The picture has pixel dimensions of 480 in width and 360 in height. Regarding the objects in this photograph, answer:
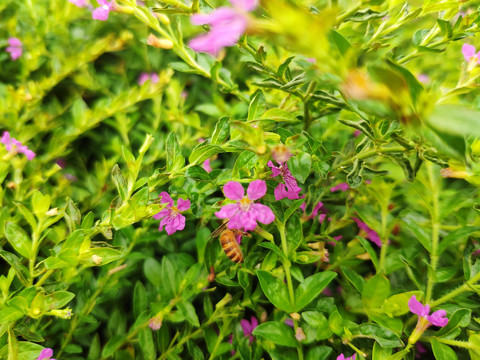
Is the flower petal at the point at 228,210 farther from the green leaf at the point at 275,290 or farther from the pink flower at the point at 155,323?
the pink flower at the point at 155,323

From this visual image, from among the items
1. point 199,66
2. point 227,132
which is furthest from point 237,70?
point 227,132

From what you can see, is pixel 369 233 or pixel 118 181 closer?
pixel 118 181

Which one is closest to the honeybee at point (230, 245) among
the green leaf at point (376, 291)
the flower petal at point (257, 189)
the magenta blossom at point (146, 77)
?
the flower petal at point (257, 189)

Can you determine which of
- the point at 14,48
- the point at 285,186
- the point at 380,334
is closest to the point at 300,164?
the point at 285,186

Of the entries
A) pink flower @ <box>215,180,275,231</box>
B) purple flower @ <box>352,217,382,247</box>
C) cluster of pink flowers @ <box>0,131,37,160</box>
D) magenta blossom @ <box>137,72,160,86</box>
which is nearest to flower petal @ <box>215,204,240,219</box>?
pink flower @ <box>215,180,275,231</box>

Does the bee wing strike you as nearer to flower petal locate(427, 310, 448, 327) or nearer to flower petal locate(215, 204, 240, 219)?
flower petal locate(215, 204, 240, 219)

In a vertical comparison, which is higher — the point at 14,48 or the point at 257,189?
the point at 257,189

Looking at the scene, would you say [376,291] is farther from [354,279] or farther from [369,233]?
[369,233]
